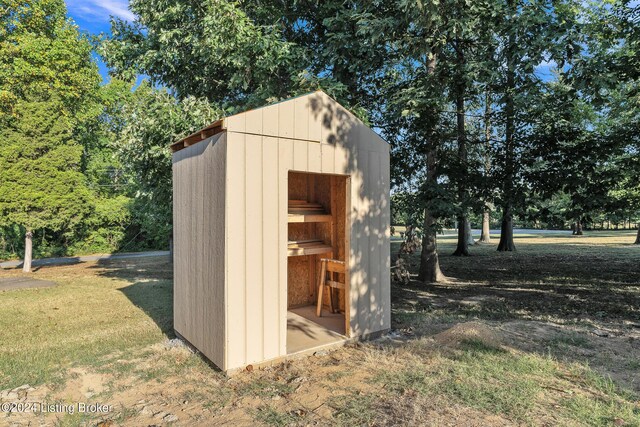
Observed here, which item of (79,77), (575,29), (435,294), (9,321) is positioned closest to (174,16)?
(9,321)

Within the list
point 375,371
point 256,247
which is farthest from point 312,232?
point 375,371

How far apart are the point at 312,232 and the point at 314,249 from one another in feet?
3.33

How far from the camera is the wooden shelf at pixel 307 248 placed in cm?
506

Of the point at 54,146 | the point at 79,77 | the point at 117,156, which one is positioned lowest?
the point at 117,156

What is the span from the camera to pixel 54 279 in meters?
10.7

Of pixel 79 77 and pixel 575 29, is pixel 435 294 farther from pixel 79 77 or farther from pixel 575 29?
pixel 79 77

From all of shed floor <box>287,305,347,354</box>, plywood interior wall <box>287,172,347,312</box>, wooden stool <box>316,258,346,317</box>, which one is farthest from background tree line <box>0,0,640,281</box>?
shed floor <box>287,305,347,354</box>

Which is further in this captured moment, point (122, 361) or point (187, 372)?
point (122, 361)

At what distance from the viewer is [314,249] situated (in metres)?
5.34

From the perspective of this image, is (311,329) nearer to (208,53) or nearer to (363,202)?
(363,202)

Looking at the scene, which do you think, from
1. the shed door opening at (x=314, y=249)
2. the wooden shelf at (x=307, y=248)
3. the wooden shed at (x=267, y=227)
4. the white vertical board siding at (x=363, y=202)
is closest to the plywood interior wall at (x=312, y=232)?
the shed door opening at (x=314, y=249)

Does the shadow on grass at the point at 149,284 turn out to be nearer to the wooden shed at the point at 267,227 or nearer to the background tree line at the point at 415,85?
the wooden shed at the point at 267,227

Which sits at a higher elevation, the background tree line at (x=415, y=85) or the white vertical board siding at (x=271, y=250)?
the background tree line at (x=415, y=85)

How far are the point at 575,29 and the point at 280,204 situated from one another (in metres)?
6.16
